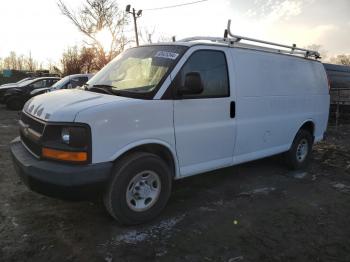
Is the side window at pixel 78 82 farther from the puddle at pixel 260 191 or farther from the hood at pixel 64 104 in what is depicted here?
the puddle at pixel 260 191

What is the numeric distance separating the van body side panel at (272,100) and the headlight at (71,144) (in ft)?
7.38

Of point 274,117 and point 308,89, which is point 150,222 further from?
point 308,89

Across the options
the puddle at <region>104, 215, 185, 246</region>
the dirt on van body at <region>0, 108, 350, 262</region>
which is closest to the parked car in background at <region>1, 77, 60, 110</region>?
the dirt on van body at <region>0, 108, 350, 262</region>

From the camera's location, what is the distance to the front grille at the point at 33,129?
11.7ft

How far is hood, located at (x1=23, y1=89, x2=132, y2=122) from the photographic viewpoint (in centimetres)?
341

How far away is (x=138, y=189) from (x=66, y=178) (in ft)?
2.84

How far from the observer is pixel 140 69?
4359 millimetres

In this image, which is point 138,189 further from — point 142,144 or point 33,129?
point 33,129

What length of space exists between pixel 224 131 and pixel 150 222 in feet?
5.01

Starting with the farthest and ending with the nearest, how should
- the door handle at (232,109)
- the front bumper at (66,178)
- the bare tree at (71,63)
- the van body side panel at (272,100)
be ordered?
1. the bare tree at (71,63)
2. the van body side panel at (272,100)
3. the door handle at (232,109)
4. the front bumper at (66,178)

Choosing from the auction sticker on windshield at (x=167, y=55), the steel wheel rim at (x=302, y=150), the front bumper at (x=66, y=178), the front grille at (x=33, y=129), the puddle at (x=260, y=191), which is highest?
the auction sticker on windshield at (x=167, y=55)

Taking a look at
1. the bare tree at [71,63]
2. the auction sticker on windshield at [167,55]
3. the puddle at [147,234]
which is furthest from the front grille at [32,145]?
the bare tree at [71,63]

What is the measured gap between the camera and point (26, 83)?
16750 mm

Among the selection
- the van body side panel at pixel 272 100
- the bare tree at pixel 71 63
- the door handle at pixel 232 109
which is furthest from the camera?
the bare tree at pixel 71 63
